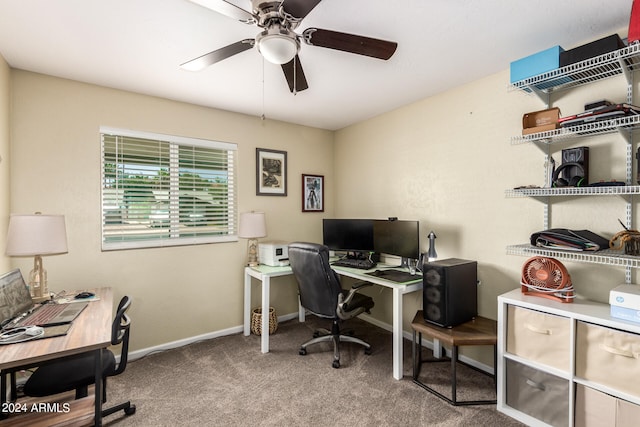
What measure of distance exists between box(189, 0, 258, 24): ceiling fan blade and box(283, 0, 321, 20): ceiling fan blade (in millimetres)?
178

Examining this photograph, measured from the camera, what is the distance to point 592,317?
1616 millimetres

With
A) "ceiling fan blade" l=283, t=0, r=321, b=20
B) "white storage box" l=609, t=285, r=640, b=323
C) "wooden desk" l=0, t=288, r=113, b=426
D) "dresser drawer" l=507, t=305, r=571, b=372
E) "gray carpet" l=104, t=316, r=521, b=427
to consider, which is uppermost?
"ceiling fan blade" l=283, t=0, r=321, b=20

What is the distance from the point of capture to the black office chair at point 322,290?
2.54 meters

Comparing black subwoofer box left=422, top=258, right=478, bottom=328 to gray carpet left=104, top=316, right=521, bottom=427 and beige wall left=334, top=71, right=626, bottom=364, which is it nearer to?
beige wall left=334, top=71, right=626, bottom=364

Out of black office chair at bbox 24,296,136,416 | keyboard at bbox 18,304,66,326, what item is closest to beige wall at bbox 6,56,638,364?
keyboard at bbox 18,304,66,326

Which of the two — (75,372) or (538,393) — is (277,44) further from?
(538,393)

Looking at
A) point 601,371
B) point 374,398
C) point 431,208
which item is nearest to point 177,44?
point 431,208

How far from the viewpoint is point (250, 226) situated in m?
3.16

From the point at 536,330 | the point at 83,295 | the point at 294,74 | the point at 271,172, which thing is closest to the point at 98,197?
the point at 83,295

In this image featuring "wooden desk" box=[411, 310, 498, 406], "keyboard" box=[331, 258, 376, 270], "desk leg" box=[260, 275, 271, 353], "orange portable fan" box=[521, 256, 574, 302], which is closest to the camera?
"orange portable fan" box=[521, 256, 574, 302]

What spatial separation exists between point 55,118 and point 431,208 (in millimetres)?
3261

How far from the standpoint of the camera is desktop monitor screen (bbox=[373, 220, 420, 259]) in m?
2.77

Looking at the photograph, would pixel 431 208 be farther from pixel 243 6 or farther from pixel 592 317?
pixel 243 6

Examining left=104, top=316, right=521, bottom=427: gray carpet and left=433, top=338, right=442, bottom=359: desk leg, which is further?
left=433, top=338, right=442, bottom=359: desk leg
